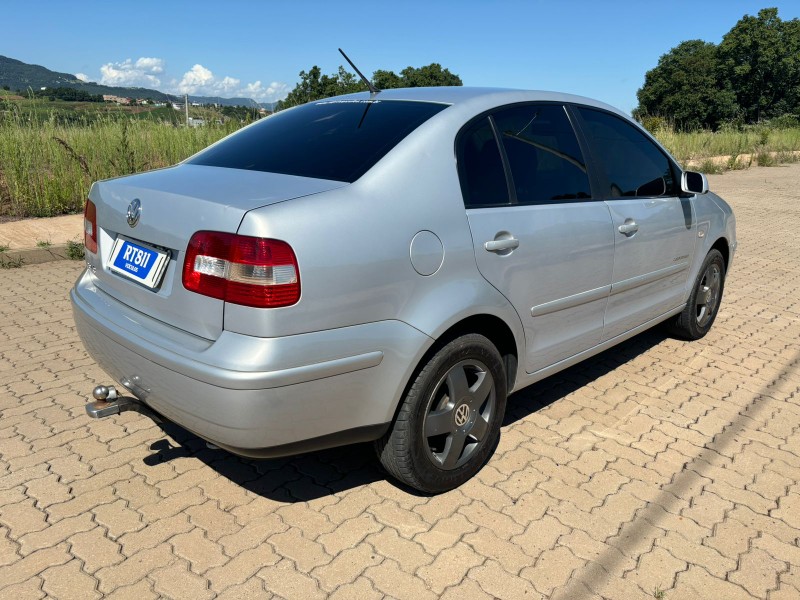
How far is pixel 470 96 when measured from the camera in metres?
3.30

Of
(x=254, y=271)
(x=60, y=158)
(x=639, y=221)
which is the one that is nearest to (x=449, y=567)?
(x=254, y=271)

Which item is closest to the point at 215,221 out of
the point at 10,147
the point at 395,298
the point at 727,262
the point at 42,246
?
the point at 395,298

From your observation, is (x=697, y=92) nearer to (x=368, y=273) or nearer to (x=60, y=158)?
(x=60, y=158)

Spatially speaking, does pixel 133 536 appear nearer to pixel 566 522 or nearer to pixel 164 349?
pixel 164 349

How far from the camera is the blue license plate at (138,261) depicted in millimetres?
2623

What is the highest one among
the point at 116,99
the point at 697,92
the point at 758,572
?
the point at 697,92

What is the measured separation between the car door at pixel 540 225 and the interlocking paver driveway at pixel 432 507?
25.3 inches

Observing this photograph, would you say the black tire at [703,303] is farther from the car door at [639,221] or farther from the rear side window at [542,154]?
the rear side window at [542,154]

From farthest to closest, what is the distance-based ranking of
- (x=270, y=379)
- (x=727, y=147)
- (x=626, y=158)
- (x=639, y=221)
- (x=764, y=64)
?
(x=764, y=64), (x=727, y=147), (x=626, y=158), (x=639, y=221), (x=270, y=379)

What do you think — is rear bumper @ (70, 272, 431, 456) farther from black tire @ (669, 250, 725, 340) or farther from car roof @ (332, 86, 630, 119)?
black tire @ (669, 250, 725, 340)

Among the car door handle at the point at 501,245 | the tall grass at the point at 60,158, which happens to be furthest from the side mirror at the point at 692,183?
the tall grass at the point at 60,158

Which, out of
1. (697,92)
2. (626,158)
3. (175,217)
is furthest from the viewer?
(697,92)

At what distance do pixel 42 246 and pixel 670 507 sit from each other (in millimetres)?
7189

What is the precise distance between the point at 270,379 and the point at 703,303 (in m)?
4.18
